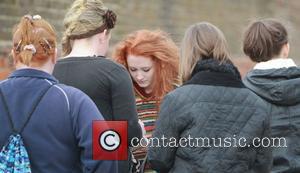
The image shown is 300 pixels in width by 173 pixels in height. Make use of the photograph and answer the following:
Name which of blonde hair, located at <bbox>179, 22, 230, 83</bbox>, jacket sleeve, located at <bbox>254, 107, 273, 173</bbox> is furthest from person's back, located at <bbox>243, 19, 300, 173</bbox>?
blonde hair, located at <bbox>179, 22, 230, 83</bbox>

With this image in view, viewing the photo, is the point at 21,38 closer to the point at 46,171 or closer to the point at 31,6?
the point at 46,171

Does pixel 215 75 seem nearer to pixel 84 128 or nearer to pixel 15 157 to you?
pixel 84 128

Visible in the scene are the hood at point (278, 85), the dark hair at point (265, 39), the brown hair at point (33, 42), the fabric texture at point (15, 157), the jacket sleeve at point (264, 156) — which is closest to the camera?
the fabric texture at point (15, 157)

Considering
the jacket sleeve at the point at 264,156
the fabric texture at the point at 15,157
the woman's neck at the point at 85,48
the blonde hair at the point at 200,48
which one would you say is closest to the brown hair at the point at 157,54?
the woman's neck at the point at 85,48

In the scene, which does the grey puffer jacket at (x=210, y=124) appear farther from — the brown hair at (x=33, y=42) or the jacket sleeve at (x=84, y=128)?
the brown hair at (x=33, y=42)

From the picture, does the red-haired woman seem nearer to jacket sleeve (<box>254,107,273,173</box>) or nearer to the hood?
the hood

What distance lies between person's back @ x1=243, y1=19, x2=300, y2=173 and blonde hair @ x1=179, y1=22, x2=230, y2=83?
0.45 m

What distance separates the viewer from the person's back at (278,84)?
3.78m

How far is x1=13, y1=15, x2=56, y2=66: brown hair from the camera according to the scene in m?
3.09

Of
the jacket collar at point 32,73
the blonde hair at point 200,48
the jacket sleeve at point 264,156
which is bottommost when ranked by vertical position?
the jacket sleeve at point 264,156

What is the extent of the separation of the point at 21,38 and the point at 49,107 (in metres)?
0.35

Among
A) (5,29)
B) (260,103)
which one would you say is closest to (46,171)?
(260,103)

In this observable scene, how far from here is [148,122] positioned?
14.0ft

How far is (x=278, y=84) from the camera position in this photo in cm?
384
